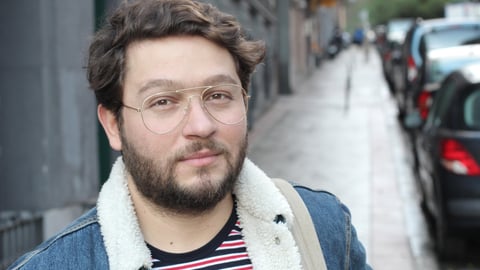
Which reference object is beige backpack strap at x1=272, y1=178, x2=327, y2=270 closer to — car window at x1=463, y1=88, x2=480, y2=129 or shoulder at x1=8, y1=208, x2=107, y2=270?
shoulder at x1=8, y1=208, x2=107, y2=270

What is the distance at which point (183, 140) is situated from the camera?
79.5 inches

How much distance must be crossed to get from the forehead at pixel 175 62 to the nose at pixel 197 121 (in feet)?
0.17

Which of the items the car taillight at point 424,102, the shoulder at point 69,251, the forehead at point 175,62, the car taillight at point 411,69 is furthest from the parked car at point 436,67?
the shoulder at point 69,251

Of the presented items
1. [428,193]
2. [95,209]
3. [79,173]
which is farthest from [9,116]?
[95,209]

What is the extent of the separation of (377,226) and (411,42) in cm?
676

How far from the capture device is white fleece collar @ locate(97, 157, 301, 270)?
6.57ft

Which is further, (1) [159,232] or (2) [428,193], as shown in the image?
(2) [428,193]

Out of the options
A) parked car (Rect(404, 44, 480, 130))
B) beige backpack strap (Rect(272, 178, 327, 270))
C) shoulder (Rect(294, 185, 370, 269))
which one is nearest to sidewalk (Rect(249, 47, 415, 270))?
parked car (Rect(404, 44, 480, 130))

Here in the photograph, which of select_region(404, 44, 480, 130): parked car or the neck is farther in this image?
select_region(404, 44, 480, 130): parked car

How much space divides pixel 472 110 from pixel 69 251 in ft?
17.5

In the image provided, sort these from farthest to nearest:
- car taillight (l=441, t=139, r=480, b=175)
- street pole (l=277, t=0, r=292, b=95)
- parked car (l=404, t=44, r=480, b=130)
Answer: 1. street pole (l=277, t=0, r=292, b=95)
2. parked car (l=404, t=44, r=480, b=130)
3. car taillight (l=441, t=139, r=480, b=175)

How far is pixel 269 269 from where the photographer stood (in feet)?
6.81

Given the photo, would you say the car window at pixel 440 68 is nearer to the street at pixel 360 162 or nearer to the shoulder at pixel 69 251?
the street at pixel 360 162

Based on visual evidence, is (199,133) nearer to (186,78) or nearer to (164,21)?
(186,78)
